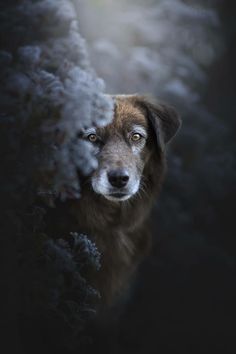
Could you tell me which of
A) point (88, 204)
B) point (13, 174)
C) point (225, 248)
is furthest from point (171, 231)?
point (13, 174)

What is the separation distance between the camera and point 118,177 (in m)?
3.71

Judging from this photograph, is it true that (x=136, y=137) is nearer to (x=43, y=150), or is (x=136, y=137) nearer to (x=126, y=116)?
(x=126, y=116)

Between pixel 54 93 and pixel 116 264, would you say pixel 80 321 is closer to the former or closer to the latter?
pixel 116 264

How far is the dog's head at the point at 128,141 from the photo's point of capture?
12.3 feet

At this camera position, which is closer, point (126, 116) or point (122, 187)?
point (122, 187)

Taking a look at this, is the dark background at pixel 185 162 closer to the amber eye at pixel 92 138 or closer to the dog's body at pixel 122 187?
the dog's body at pixel 122 187

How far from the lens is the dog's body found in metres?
3.82

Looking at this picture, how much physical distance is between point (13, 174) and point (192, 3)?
3007 millimetres

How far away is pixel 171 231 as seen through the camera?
5.43 m

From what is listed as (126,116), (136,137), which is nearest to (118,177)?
(136,137)

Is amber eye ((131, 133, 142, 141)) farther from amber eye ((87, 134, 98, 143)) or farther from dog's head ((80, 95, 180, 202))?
amber eye ((87, 134, 98, 143))

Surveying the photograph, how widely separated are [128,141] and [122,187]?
395mm

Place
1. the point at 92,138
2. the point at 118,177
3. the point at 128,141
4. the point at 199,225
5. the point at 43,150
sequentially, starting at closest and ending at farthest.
→ the point at 43,150 < the point at 118,177 < the point at 92,138 < the point at 128,141 < the point at 199,225

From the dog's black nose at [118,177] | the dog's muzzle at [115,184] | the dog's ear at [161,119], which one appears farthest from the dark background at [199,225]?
the dog's black nose at [118,177]
